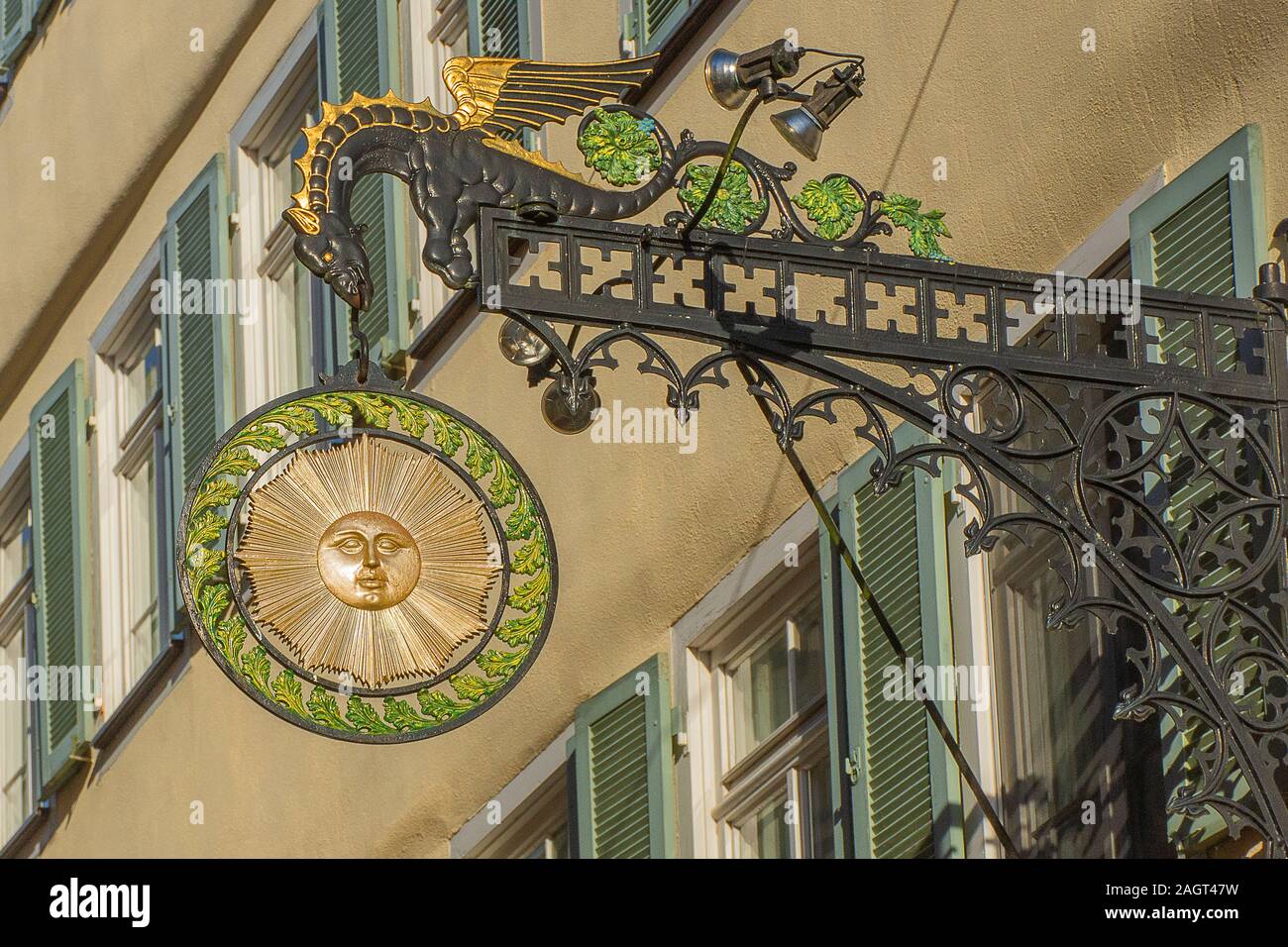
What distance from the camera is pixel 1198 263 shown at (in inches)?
309

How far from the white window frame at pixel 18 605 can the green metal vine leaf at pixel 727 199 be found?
9.57 meters

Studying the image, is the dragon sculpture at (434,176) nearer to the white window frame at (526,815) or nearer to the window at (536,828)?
the white window frame at (526,815)

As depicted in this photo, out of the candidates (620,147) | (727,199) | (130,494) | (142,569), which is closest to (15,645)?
(130,494)

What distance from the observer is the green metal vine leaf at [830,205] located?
24.2 ft

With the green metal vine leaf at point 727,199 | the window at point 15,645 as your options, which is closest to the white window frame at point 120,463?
the window at point 15,645

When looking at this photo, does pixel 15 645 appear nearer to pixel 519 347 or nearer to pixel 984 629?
pixel 984 629

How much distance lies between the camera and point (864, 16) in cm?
973

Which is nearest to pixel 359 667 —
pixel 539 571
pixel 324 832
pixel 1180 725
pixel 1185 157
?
pixel 539 571

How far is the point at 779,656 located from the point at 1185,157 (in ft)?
8.46

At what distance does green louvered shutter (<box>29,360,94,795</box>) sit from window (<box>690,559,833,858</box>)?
A: 5.51 meters

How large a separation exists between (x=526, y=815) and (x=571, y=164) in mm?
2149

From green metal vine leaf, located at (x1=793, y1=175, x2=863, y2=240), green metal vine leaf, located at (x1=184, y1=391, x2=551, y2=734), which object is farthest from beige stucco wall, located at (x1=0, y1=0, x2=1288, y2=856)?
green metal vine leaf, located at (x1=184, y1=391, x2=551, y2=734)
